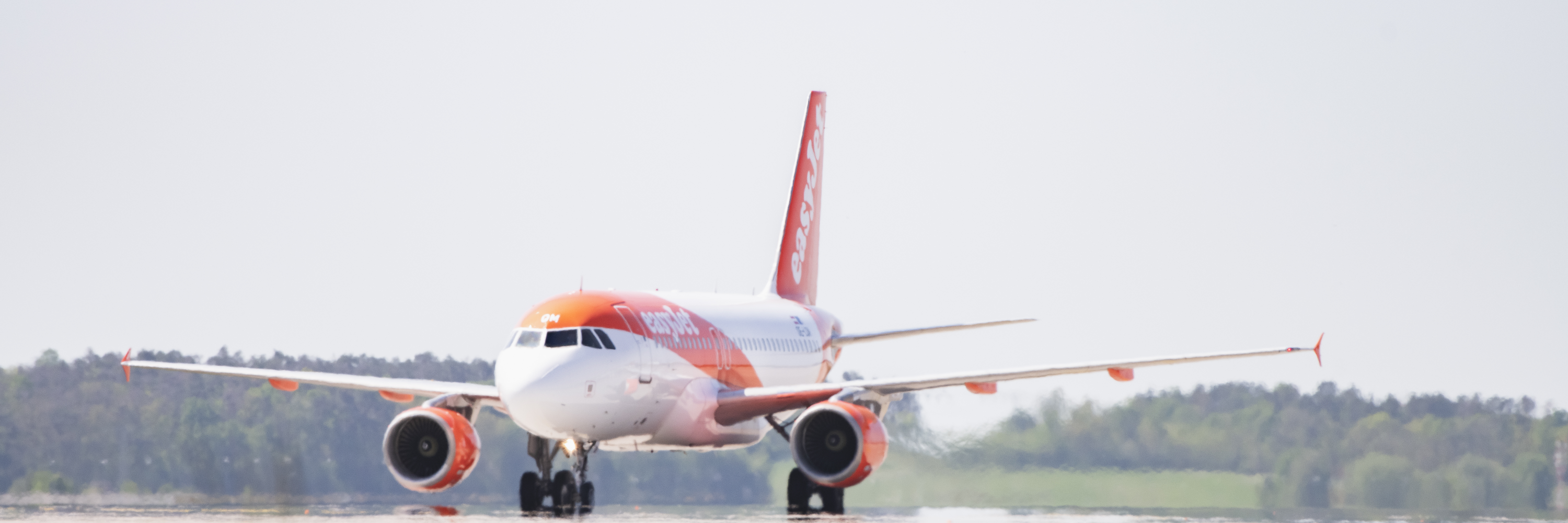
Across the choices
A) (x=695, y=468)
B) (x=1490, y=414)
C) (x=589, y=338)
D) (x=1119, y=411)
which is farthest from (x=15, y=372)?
(x=1490, y=414)

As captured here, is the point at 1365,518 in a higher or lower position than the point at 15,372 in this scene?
lower

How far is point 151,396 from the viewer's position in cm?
3909

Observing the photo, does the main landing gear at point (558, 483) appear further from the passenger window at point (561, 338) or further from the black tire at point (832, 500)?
the black tire at point (832, 500)

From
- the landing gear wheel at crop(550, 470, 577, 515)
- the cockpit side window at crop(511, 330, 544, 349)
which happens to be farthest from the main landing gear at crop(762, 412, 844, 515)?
the cockpit side window at crop(511, 330, 544, 349)

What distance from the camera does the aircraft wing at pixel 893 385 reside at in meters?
26.5

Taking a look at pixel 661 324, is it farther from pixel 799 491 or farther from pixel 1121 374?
pixel 1121 374

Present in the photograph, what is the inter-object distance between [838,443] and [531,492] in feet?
15.2

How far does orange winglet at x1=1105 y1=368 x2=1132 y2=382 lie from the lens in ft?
89.1

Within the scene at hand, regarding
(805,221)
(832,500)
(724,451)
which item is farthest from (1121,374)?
(724,451)

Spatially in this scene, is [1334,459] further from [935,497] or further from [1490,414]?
[935,497]

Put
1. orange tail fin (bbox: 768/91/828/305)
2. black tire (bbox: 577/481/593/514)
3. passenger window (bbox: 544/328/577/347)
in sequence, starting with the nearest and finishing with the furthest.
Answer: passenger window (bbox: 544/328/577/347)
black tire (bbox: 577/481/593/514)
orange tail fin (bbox: 768/91/828/305)

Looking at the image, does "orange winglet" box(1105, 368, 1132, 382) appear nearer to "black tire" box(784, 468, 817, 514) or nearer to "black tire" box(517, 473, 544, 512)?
"black tire" box(784, 468, 817, 514)

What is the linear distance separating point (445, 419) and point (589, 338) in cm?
256

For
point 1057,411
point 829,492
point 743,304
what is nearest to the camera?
point 829,492
